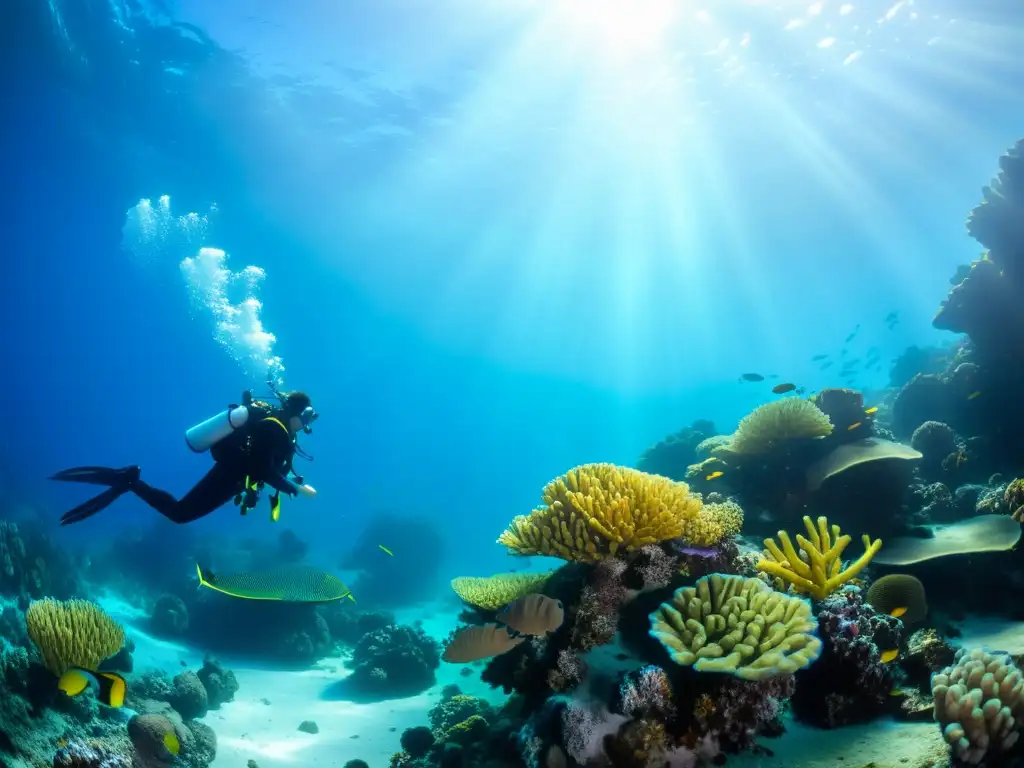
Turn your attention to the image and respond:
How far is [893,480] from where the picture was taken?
6.80 meters

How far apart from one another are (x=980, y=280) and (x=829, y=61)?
20255 mm

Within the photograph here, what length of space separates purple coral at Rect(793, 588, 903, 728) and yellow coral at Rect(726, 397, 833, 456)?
3709 mm

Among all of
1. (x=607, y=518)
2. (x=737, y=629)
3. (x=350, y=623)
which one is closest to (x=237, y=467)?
(x=607, y=518)

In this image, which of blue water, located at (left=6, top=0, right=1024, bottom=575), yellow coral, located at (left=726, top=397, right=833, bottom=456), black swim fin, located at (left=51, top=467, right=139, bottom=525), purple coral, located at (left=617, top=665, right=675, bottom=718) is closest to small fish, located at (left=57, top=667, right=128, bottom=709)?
black swim fin, located at (left=51, top=467, right=139, bottom=525)

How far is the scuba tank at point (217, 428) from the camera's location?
6.37m

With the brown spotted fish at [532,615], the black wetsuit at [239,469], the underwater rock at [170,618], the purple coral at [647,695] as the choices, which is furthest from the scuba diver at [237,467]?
the underwater rock at [170,618]

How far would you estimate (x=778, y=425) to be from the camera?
7160 millimetres

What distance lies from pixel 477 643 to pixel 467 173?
37.8 metres

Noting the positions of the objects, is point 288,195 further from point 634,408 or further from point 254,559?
point 634,408

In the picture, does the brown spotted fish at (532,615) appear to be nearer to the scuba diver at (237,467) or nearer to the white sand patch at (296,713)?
the scuba diver at (237,467)

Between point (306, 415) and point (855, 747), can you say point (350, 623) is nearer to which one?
point (306, 415)

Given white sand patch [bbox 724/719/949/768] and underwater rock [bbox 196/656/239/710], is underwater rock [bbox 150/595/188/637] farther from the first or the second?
white sand patch [bbox 724/719/949/768]

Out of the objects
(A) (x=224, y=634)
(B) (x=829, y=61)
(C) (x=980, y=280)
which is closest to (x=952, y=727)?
(C) (x=980, y=280)

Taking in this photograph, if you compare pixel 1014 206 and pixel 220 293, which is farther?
pixel 220 293
